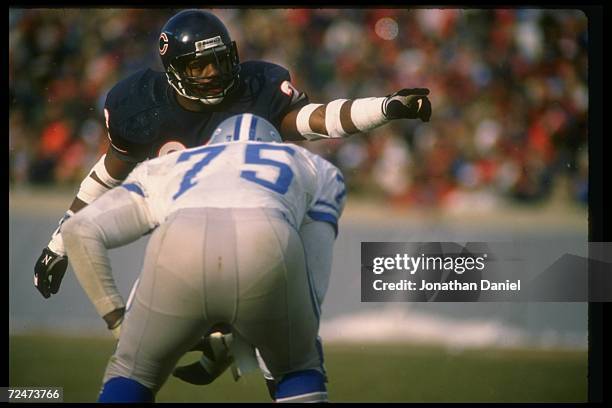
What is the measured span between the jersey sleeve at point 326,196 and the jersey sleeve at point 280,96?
0.43 meters

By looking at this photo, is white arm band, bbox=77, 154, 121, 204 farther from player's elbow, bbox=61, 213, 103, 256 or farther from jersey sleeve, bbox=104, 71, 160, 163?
player's elbow, bbox=61, 213, 103, 256

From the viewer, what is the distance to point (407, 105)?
2322 millimetres

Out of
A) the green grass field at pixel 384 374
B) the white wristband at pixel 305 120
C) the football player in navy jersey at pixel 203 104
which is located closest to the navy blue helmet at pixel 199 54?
the football player in navy jersey at pixel 203 104

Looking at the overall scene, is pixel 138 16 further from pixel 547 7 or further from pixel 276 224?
pixel 276 224

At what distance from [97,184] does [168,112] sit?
451 mm

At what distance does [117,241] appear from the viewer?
77.5 inches

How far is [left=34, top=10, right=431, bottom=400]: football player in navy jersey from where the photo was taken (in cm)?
240

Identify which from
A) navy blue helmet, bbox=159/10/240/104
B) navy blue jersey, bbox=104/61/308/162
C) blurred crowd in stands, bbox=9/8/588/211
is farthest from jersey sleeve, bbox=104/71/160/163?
blurred crowd in stands, bbox=9/8/588/211

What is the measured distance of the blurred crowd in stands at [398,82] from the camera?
11.3 ft

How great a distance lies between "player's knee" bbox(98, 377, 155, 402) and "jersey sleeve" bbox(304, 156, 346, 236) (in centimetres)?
58

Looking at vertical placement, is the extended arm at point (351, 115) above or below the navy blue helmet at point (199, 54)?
below

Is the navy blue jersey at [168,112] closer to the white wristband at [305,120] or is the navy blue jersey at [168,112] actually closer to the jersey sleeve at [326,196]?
the white wristband at [305,120]
